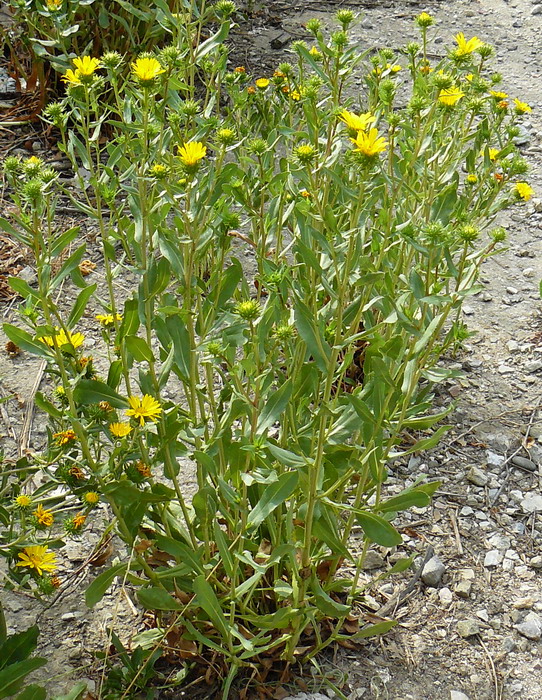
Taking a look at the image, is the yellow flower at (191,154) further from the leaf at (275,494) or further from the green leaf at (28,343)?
the leaf at (275,494)

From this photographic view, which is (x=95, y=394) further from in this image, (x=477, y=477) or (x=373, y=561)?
(x=477, y=477)

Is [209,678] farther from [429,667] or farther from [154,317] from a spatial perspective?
[154,317]

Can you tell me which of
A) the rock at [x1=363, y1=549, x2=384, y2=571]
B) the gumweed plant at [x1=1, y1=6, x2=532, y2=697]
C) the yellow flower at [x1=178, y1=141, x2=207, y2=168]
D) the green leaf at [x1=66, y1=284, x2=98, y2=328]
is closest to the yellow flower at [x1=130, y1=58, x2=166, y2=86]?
the gumweed plant at [x1=1, y1=6, x2=532, y2=697]

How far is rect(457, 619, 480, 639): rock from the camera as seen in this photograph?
7.62ft

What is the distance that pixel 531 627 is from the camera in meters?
2.35

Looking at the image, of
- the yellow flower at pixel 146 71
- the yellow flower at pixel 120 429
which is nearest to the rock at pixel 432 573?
the yellow flower at pixel 120 429

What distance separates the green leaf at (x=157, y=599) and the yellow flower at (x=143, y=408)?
416 mm

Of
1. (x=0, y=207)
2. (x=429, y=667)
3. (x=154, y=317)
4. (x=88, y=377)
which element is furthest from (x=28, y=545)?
(x=0, y=207)

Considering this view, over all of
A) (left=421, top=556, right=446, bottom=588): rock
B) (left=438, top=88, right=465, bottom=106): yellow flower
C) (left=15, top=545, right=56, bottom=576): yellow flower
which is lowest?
(left=421, top=556, right=446, bottom=588): rock

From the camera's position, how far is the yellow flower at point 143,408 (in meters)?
1.75

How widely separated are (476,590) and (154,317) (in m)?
1.31

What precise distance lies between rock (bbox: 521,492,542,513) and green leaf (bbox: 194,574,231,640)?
50.3 inches

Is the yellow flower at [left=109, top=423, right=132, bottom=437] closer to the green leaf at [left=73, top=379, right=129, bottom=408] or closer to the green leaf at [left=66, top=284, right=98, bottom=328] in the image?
the green leaf at [left=73, top=379, right=129, bottom=408]

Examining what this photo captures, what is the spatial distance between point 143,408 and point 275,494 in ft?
1.09
